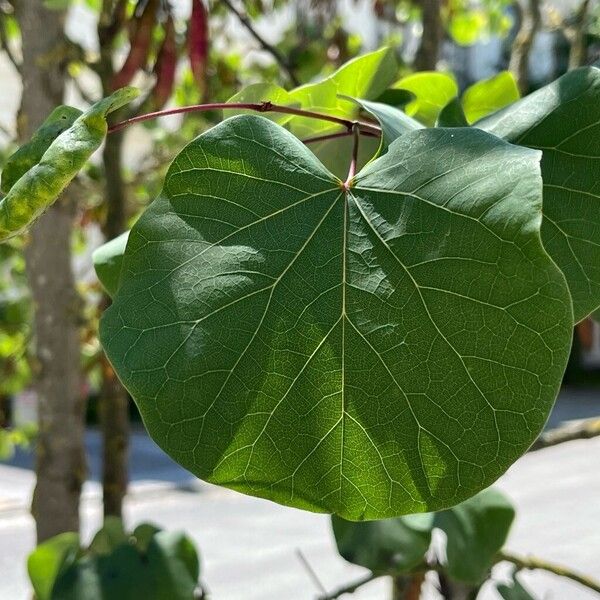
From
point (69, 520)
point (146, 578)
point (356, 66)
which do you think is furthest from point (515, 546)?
point (356, 66)

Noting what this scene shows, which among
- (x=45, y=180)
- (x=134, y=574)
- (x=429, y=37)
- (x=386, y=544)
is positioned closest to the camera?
(x=45, y=180)

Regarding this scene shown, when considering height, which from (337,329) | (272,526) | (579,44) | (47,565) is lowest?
(272,526)

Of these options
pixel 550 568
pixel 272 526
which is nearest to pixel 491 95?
pixel 550 568

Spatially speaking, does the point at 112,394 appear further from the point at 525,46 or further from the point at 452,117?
the point at 452,117

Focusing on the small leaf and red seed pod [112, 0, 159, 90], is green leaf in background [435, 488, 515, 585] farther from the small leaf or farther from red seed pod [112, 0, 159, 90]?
red seed pod [112, 0, 159, 90]

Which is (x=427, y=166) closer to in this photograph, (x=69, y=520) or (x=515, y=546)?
(x=69, y=520)

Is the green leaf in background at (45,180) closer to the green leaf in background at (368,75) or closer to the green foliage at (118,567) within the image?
the green leaf in background at (368,75)
